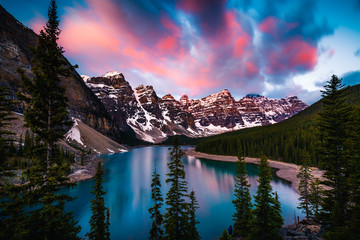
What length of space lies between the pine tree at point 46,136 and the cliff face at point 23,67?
3868 centimetres

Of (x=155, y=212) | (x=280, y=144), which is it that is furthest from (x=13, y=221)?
(x=280, y=144)

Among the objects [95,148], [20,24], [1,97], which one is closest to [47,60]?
[1,97]

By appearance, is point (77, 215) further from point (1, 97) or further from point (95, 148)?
point (95, 148)

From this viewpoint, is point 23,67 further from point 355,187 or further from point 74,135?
point 355,187

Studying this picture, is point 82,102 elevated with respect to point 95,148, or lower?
elevated

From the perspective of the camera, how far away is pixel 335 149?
46.9ft

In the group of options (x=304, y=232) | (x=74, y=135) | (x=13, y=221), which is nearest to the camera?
(x=13, y=221)

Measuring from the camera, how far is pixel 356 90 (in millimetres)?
123812

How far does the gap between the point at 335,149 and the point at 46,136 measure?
21.8 meters

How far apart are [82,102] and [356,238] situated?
190 metres

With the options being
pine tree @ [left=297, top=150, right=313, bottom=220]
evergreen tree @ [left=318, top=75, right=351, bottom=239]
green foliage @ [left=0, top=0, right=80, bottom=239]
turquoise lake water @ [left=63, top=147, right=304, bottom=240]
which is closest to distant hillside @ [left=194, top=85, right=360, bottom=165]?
turquoise lake water @ [left=63, top=147, right=304, bottom=240]

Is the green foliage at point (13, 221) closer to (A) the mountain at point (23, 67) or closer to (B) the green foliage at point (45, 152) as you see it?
(B) the green foliage at point (45, 152)

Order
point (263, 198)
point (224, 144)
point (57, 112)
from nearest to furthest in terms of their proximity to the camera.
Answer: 1. point (57, 112)
2. point (263, 198)
3. point (224, 144)

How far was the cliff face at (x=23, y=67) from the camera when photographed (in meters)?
91.7
